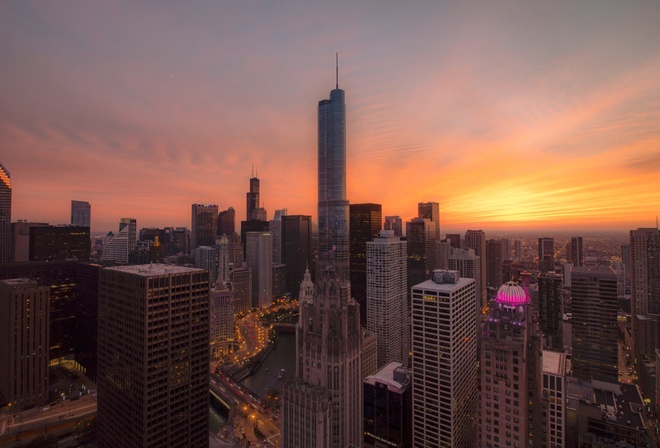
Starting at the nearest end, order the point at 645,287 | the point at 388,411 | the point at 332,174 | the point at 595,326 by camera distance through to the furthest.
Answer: the point at 388,411
the point at 595,326
the point at 645,287
the point at 332,174

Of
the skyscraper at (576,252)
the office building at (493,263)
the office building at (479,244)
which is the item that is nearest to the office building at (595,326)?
the skyscraper at (576,252)

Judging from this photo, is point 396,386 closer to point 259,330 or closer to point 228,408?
point 228,408

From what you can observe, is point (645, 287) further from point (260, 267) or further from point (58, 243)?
point (58, 243)

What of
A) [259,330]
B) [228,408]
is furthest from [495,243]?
[228,408]

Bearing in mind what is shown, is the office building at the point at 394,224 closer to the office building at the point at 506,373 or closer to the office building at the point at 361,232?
the office building at the point at 361,232

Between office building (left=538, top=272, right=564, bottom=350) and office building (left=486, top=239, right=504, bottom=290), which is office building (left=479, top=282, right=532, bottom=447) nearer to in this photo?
office building (left=538, top=272, right=564, bottom=350)

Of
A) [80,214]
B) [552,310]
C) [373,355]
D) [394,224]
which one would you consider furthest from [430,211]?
[80,214]
